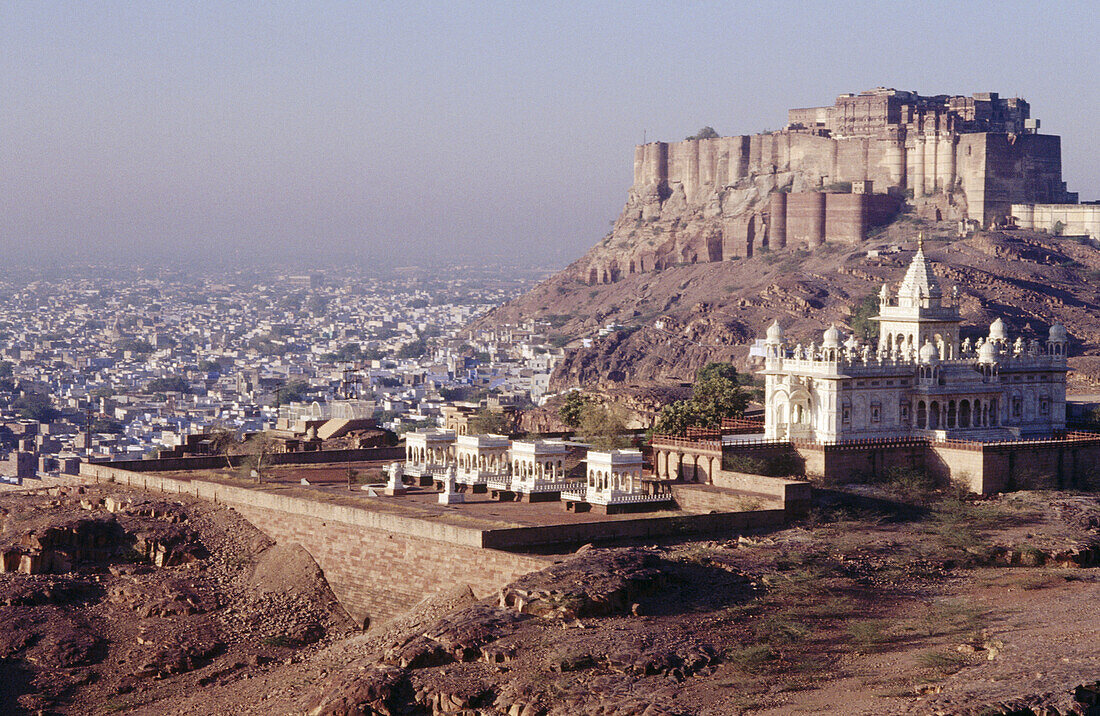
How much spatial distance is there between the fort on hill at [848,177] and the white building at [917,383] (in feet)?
133

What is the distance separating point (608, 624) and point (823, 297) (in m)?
51.9

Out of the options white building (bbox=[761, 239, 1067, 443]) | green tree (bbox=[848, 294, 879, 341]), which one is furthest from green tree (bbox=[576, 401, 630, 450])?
green tree (bbox=[848, 294, 879, 341])

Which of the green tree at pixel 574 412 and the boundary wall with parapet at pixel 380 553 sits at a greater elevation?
the green tree at pixel 574 412

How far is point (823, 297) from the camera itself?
7750 cm

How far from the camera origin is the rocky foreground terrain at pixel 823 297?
7131 centimetres

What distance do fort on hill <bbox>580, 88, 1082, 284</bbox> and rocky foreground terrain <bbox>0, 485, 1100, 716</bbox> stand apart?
48050mm

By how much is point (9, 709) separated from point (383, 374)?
285ft

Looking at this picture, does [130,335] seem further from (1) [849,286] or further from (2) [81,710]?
(2) [81,710]

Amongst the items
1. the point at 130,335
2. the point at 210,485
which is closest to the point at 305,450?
the point at 210,485

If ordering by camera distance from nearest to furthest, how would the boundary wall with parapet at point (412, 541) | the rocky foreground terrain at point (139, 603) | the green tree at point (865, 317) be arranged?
the rocky foreground terrain at point (139, 603), the boundary wall with parapet at point (412, 541), the green tree at point (865, 317)

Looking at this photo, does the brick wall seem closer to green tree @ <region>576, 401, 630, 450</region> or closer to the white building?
green tree @ <region>576, 401, 630, 450</region>

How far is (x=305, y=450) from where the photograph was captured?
151 ft

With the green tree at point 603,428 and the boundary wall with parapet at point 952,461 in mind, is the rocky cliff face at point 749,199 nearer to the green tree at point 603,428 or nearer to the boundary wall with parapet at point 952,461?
the green tree at point 603,428

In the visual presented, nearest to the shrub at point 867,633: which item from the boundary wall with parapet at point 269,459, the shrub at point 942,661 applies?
the shrub at point 942,661
